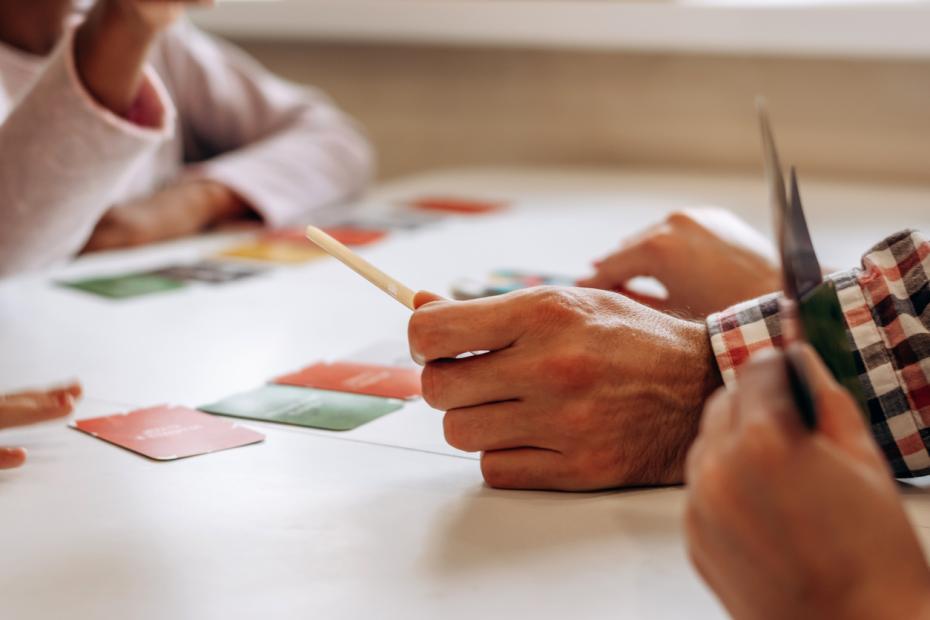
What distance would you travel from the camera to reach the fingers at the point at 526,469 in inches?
27.2

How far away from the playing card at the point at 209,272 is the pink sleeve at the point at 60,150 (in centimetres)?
16

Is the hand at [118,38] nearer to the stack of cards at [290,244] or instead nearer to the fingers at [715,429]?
the stack of cards at [290,244]

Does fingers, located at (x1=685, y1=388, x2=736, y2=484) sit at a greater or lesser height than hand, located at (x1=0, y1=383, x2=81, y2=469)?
lesser

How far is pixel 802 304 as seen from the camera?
0.55 metres

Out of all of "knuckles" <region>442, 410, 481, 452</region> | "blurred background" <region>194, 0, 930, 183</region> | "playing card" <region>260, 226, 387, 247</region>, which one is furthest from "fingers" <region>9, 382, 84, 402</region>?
"blurred background" <region>194, 0, 930, 183</region>

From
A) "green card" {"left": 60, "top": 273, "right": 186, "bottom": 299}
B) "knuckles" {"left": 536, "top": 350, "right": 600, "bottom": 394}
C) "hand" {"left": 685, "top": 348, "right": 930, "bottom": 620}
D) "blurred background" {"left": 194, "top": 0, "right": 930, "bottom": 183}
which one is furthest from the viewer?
"blurred background" {"left": 194, "top": 0, "right": 930, "bottom": 183}

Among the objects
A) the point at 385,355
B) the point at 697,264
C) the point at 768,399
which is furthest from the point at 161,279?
the point at 768,399

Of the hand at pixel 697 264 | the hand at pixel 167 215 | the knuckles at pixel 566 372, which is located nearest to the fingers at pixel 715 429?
the knuckles at pixel 566 372

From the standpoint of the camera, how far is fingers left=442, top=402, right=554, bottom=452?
69 cm

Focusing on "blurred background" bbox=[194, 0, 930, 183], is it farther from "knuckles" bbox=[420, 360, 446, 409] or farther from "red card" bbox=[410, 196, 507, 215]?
"knuckles" bbox=[420, 360, 446, 409]

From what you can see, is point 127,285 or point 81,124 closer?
point 81,124

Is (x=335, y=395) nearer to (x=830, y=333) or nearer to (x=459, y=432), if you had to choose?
(x=459, y=432)

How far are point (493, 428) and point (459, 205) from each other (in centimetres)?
110

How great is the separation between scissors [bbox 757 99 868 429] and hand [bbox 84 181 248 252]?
1.00 meters
